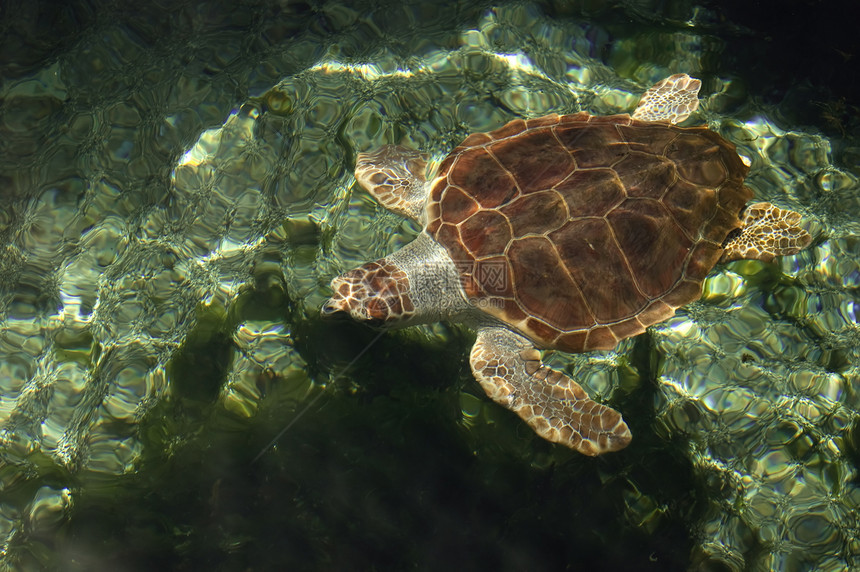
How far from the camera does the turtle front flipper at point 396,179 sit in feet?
12.2

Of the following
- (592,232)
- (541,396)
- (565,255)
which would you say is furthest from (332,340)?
(592,232)

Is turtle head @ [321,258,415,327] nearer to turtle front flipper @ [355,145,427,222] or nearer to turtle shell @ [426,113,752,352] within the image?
turtle shell @ [426,113,752,352]

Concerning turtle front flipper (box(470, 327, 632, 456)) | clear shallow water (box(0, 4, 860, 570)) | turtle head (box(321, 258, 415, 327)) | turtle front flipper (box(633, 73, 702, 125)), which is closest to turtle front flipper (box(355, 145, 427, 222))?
clear shallow water (box(0, 4, 860, 570))

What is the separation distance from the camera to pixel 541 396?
3.26 metres

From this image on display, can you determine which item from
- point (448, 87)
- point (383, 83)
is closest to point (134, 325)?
point (383, 83)

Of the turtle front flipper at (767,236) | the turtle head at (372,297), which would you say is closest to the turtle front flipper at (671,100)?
the turtle front flipper at (767,236)

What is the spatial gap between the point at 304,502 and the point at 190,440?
0.79 meters

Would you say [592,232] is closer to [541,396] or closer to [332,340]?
[541,396]

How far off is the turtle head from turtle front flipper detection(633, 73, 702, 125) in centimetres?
208

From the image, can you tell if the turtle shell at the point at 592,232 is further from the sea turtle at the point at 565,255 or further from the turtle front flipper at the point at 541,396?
the turtle front flipper at the point at 541,396

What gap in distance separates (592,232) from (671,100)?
1501 mm

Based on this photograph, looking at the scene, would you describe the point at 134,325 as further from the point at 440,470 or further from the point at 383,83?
the point at 383,83

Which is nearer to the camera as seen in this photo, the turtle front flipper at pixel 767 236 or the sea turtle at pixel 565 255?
the sea turtle at pixel 565 255

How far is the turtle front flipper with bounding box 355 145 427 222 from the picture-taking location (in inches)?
147
